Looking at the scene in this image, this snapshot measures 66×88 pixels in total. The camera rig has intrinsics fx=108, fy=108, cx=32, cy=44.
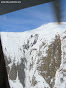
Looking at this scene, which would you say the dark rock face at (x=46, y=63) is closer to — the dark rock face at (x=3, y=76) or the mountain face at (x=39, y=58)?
the mountain face at (x=39, y=58)

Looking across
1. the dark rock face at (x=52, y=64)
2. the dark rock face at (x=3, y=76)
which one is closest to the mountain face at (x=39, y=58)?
the dark rock face at (x=52, y=64)

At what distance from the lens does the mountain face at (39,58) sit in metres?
4.36

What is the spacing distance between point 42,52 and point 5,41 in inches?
88.1

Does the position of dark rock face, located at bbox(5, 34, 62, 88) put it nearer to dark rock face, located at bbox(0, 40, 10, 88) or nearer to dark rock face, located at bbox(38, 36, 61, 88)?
dark rock face, located at bbox(38, 36, 61, 88)

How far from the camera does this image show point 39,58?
531cm

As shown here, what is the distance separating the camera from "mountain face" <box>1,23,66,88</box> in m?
4.36

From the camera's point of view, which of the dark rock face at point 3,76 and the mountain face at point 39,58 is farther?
the mountain face at point 39,58

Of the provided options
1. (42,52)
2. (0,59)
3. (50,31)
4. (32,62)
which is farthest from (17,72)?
(0,59)

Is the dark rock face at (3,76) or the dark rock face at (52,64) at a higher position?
the dark rock face at (3,76)

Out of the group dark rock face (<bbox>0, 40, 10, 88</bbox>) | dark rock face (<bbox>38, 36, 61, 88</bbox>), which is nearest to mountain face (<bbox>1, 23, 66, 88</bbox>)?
dark rock face (<bbox>38, 36, 61, 88</bbox>)

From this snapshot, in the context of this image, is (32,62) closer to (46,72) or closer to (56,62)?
(46,72)

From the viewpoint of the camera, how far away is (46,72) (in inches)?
174

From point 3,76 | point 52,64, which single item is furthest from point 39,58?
point 3,76

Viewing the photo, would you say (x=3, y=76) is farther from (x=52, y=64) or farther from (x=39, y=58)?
(x=39, y=58)
